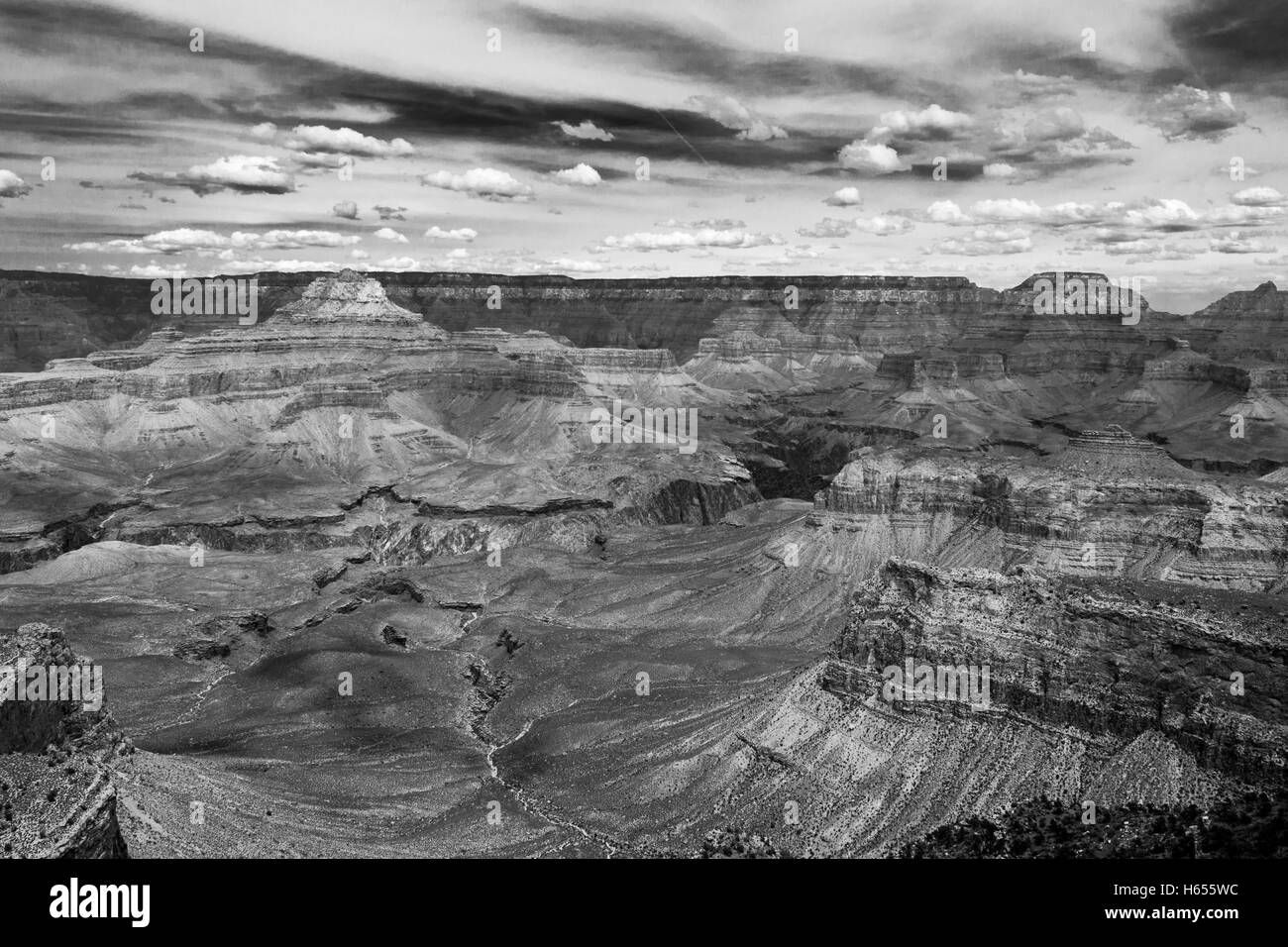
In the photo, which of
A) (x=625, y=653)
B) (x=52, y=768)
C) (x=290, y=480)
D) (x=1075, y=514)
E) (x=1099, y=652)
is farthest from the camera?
(x=290, y=480)

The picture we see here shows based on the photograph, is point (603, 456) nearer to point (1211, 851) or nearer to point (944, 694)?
point (944, 694)

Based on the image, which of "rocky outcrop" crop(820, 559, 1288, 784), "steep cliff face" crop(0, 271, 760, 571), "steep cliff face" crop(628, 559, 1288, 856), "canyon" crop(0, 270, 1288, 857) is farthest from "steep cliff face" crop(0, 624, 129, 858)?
"steep cliff face" crop(0, 271, 760, 571)

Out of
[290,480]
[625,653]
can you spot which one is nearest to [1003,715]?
[625,653]

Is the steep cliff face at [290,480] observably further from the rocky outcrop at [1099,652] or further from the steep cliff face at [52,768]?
the steep cliff face at [52,768]

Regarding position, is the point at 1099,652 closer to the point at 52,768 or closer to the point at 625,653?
the point at 625,653

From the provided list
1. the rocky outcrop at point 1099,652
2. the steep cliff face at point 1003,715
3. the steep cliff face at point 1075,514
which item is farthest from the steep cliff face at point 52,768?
the steep cliff face at point 1075,514

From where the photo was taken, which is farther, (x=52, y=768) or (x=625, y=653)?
(x=625, y=653)

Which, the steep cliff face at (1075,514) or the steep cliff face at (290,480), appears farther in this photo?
the steep cliff face at (290,480)
